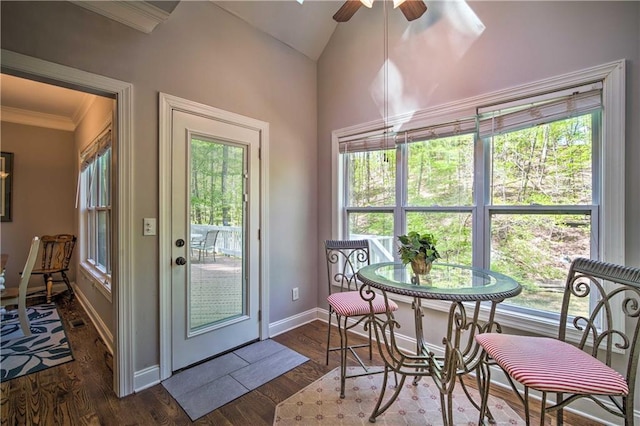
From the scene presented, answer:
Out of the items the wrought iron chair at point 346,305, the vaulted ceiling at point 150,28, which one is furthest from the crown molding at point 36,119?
the wrought iron chair at point 346,305

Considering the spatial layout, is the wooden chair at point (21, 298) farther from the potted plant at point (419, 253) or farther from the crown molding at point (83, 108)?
the potted plant at point (419, 253)

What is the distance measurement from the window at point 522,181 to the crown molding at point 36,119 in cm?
490

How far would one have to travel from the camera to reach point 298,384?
6.82 ft

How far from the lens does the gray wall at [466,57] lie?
1.64m

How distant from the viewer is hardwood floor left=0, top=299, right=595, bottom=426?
172 centimetres

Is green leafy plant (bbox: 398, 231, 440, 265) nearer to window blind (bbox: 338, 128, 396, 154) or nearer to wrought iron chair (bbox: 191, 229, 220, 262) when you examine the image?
window blind (bbox: 338, 128, 396, 154)

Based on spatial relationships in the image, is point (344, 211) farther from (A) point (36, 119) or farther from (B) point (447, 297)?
(A) point (36, 119)

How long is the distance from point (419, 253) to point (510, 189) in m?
1.02

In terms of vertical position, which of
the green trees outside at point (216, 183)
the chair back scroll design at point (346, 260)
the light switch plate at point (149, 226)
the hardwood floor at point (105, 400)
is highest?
the green trees outside at point (216, 183)

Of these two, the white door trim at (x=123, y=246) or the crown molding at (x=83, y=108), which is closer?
the white door trim at (x=123, y=246)

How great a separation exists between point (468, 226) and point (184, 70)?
2.66 meters

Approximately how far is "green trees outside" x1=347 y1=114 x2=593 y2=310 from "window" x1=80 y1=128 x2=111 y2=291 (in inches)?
118

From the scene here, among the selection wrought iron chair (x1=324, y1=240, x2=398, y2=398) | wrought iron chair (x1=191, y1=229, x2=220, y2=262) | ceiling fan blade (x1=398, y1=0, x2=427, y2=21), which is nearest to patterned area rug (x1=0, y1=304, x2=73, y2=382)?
wrought iron chair (x1=191, y1=229, x2=220, y2=262)

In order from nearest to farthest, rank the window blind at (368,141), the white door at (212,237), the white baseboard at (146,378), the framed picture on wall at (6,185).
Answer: the white baseboard at (146,378)
the white door at (212,237)
the window blind at (368,141)
the framed picture on wall at (6,185)
